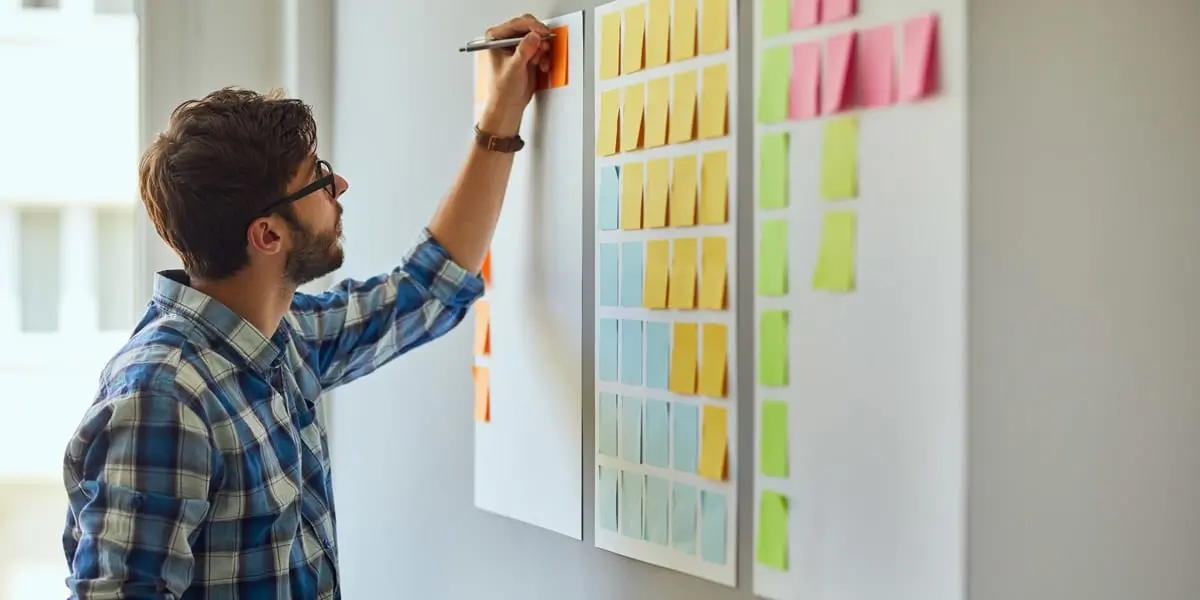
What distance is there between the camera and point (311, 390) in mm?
→ 1342

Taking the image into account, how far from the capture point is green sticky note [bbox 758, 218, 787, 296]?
3.37 ft

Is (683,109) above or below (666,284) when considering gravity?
above

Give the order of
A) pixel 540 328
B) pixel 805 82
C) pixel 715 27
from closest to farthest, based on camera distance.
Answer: pixel 805 82 → pixel 715 27 → pixel 540 328

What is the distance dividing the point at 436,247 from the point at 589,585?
49 cm

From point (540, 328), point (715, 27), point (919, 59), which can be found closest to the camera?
point (919, 59)

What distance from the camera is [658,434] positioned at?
1179 millimetres

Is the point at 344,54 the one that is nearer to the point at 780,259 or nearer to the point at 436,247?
the point at 436,247

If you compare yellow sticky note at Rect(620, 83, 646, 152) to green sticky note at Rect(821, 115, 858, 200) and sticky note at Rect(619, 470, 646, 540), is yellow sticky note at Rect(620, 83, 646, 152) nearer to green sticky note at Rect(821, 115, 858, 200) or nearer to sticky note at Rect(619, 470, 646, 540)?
green sticky note at Rect(821, 115, 858, 200)

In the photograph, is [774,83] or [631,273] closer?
Result: [774,83]

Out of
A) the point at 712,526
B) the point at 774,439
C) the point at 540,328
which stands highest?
→ the point at 540,328

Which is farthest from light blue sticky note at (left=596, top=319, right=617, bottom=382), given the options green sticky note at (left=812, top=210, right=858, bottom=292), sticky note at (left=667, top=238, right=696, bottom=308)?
green sticky note at (left=812, top=210, right=858, bottom=292)

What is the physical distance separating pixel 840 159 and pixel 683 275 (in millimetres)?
245

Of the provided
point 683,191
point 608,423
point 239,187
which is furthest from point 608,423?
point 239,187

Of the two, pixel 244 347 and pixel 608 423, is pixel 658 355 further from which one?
pixel 244 347
